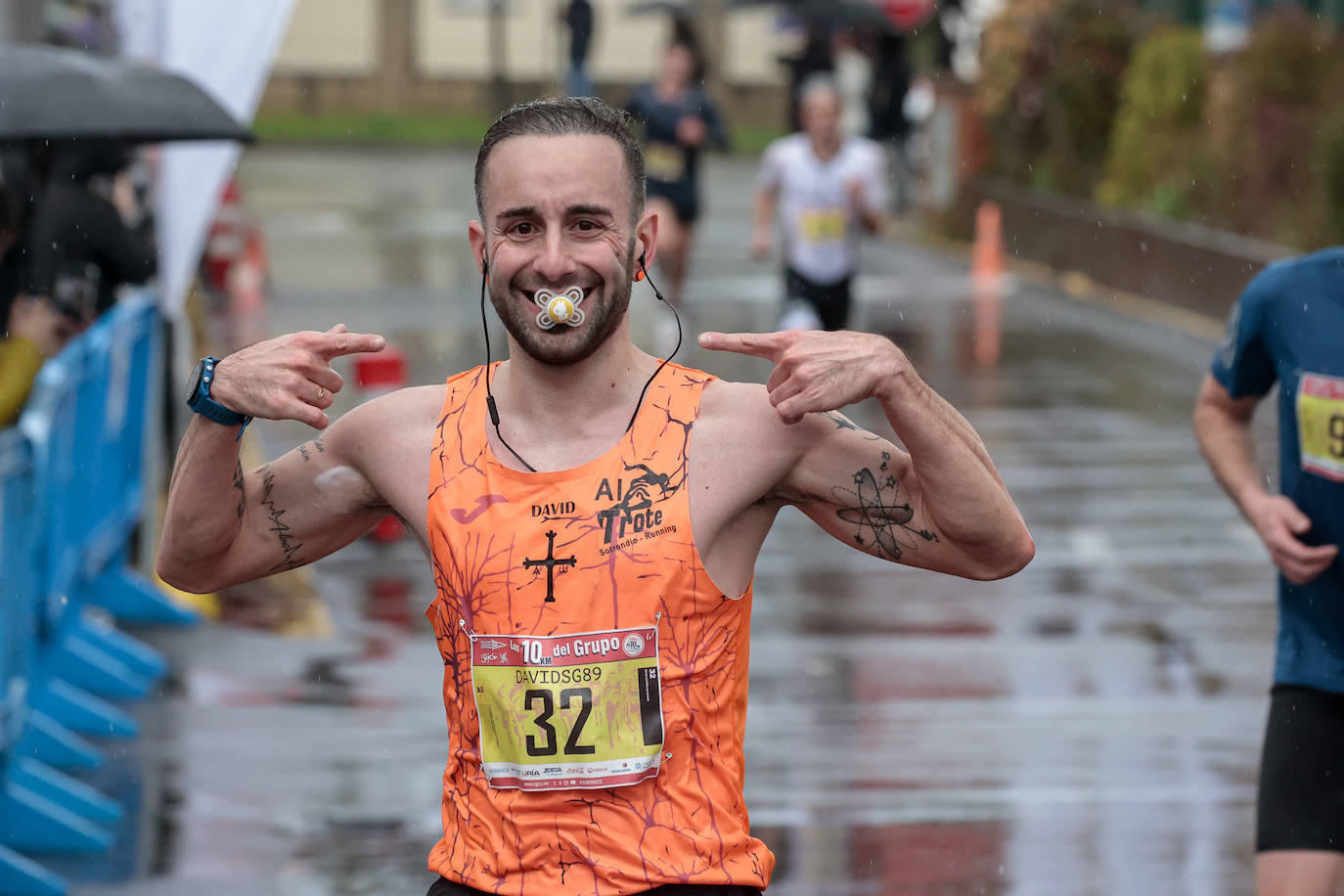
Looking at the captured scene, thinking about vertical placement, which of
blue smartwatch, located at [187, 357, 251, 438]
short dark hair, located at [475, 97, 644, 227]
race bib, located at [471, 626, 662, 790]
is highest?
short dark hair, located at [475, 97, 644, 227]

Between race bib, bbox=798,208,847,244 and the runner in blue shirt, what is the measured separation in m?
2.84

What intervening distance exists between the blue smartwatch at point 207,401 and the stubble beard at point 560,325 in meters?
0.46

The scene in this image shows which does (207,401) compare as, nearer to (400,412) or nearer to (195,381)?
(195,381)

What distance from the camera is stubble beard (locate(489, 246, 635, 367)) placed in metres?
3.20

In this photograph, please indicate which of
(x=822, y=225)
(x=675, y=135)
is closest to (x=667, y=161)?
(x=675, y=135)

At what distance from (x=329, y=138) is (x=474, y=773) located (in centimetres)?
4244

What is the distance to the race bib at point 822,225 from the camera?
13.7m

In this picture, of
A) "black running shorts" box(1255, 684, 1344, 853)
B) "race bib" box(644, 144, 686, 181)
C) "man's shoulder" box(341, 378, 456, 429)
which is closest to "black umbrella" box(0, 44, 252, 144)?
"man's shoulder" box(341, 378, 456, 429)

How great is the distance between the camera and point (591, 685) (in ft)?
10.4

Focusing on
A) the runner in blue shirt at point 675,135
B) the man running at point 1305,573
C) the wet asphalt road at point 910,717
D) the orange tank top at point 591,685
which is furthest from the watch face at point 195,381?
the runner in blue shirt at point 675,135

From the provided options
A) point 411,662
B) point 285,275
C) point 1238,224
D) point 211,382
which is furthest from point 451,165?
point 211,382

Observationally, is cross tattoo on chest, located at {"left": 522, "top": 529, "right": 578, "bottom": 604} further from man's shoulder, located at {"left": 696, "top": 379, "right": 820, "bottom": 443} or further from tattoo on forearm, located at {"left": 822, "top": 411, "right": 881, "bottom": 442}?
tattoo on forearm, located at {"left": 822, "top": 411, "right": 881, "bottom": 442}

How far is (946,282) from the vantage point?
22125 millimetres

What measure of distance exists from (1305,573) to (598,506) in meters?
1.86
